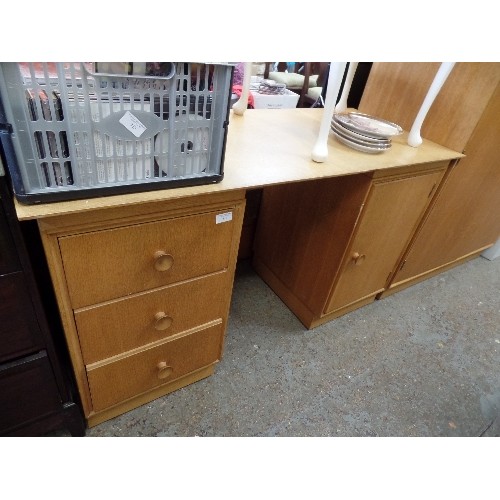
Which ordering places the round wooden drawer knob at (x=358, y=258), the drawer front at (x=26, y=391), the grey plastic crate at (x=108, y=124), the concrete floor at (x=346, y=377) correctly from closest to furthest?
the grey plastic crate at (x=108, y=124) < the drawer front at (x=26, y=391) < the concrete floor at (x=346, y=377) < the round wooden drawer knob at (x=358, y=258)

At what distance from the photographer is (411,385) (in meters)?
1.39

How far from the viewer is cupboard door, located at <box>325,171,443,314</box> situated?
4.08 feet

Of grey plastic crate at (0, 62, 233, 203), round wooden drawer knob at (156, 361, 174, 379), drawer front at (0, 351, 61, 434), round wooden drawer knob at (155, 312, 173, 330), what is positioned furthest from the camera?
round wooden drawer knob at (156, 361, 174, 379)

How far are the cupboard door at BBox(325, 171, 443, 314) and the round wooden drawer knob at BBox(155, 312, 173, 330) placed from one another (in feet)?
2.34

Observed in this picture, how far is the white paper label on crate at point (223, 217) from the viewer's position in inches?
33.6

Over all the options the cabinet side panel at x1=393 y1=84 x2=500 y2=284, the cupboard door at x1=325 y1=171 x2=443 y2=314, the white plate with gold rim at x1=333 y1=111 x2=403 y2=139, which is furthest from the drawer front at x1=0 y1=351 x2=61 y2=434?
the cabinet side panel at x1=393 y1=84 x2=500 y2=284

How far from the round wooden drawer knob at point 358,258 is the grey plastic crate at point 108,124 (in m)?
0.79

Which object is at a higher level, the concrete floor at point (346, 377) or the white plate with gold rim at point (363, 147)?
the white plate with gold rim at point (363, 147)

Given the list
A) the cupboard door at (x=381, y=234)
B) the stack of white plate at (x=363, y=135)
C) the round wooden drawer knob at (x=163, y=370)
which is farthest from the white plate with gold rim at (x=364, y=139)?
the round wooden drawer knob at (x=163, y=370)

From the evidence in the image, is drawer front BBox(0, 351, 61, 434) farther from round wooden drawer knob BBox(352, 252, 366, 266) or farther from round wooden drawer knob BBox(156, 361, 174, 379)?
round wooden drawer knob BBox(352, 252, 366, 266)

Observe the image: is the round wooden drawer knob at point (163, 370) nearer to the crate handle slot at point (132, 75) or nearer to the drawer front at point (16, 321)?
the drawer front at point (16, 321)

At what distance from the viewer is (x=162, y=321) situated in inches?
38.1

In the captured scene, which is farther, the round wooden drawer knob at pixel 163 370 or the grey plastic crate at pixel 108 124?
the round wooden drawer knob at pixel 163 370

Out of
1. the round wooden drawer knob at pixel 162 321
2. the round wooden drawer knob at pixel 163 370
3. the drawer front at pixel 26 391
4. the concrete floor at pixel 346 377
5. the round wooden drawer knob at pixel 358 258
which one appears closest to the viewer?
the drawer front at pixel 26 391
